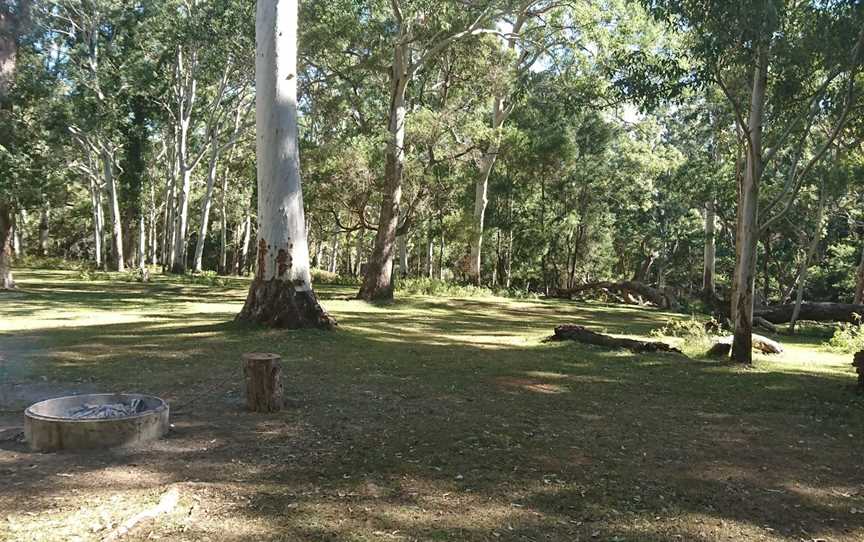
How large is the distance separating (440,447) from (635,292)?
2471cm

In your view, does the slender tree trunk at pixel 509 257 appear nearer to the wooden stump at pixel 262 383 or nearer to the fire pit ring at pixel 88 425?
the wooden stump at pixel 262 383

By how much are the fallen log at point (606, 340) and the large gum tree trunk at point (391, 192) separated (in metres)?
8.36

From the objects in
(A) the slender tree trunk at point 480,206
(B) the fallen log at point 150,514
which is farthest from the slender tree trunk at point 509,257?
(B) the fallen log at point 150,514

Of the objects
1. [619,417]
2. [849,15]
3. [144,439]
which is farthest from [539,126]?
[144,439]

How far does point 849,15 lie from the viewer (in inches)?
350

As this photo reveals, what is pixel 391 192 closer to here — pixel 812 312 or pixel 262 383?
pixel 812 312

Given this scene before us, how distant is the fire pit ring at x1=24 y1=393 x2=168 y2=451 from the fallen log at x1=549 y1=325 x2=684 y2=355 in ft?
28.0

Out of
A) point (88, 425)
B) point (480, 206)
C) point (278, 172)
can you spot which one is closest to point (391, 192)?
point (278, 172)

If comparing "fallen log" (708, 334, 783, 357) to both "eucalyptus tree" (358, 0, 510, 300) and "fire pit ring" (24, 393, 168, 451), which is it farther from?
"eucalyptus tree" (358, 0, 510, 300)

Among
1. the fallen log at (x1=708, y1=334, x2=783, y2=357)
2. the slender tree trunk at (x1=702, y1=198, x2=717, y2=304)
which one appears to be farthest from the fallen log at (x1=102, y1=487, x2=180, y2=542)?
the slender tree trunk at (x1=702, y1=198, x2=717, y2=304)

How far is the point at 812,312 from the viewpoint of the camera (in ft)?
61.9

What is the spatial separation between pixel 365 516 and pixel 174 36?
87.1ft

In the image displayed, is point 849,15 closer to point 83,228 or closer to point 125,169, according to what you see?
point 125,169

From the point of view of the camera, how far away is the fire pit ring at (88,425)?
15.8 feet
